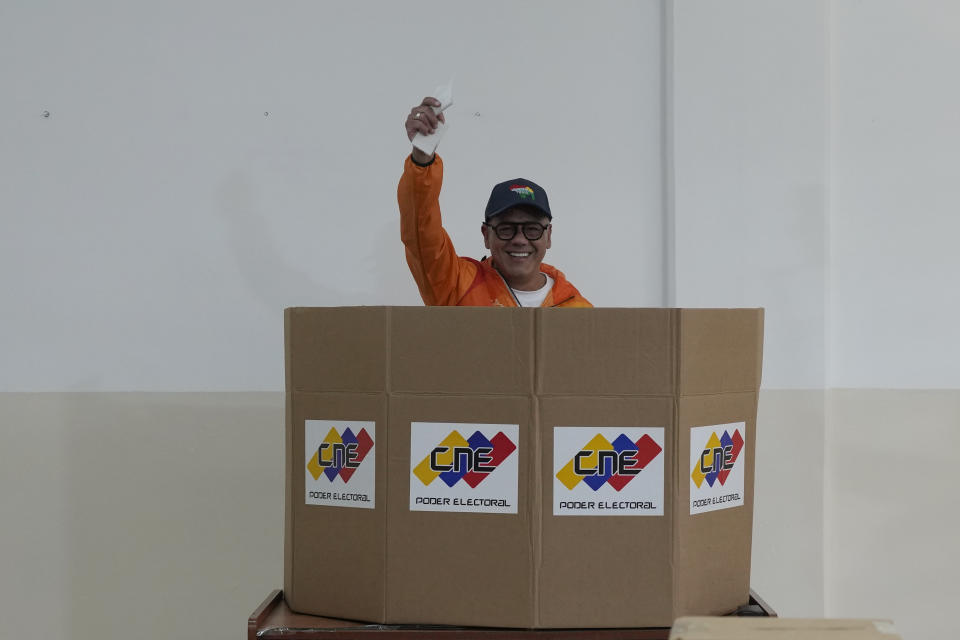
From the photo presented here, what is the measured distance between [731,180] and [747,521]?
4.03ft

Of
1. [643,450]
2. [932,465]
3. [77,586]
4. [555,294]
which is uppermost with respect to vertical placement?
[555,294]

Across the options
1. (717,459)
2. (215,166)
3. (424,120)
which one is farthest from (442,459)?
(215,166)

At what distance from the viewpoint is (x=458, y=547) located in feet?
3.72

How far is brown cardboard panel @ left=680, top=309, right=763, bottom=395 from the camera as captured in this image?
114cm

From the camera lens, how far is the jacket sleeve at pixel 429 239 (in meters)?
1.64

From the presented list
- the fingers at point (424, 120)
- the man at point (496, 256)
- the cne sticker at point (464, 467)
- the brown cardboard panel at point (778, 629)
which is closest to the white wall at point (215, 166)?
the man at point (496, 256)

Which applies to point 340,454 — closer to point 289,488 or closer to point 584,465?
point 289,488

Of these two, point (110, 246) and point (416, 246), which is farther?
point (110, 246)

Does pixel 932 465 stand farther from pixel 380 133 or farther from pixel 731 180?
pixel 380 133

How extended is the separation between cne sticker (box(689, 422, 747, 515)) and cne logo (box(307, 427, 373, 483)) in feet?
1.42

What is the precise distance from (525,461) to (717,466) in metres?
0.28

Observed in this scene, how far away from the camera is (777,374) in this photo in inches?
88.4

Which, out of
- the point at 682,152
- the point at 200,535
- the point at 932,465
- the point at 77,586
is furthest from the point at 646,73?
the point at 77,586

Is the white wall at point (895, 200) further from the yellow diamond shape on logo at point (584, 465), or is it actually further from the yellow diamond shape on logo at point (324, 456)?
the yellow diamond shape on logo at point (324, 456)
